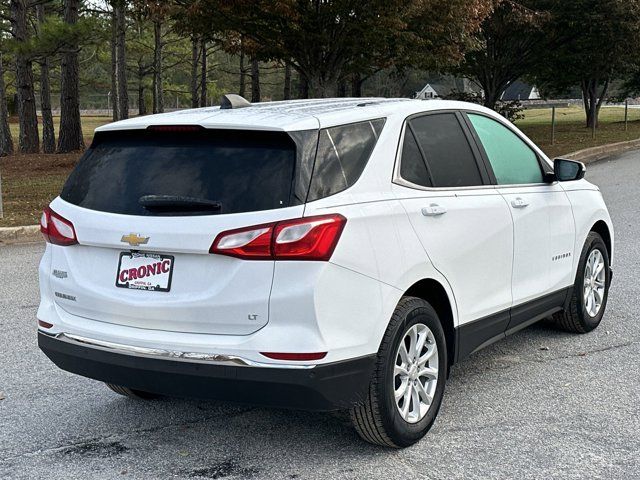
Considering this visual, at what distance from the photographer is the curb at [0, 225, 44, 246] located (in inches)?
458

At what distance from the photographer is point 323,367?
11.8 ft

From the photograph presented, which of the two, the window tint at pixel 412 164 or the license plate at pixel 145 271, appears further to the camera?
the window tint at pixel 412 164

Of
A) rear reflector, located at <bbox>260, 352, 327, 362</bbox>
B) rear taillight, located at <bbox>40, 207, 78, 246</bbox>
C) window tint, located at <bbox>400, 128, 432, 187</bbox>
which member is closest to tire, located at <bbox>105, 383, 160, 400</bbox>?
rear taillight, located at <bbox>40, 207, 78, 246</bbox>

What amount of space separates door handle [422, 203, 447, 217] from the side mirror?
1679 millimetres

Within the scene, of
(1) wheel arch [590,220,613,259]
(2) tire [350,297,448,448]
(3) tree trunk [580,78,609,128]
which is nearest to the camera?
(2) tire [350,297,448,448]

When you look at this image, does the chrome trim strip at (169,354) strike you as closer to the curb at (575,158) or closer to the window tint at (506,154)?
the window tint at (506,154)

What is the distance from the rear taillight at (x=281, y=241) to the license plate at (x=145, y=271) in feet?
0.99

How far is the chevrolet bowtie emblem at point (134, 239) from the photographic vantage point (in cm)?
378

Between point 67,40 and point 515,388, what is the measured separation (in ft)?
59.2

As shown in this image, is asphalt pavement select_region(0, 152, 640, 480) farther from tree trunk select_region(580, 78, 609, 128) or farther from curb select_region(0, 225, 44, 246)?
tree trunk select_region(580, 78, 609, 128)

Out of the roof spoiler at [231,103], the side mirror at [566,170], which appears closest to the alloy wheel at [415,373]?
the roof spoiler at [231,103]

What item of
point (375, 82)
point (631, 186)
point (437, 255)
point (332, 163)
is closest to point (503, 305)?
point (437, 255)

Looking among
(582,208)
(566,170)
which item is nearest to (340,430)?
(566,170)

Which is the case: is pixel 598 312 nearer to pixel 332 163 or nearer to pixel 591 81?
pixel 332 163
